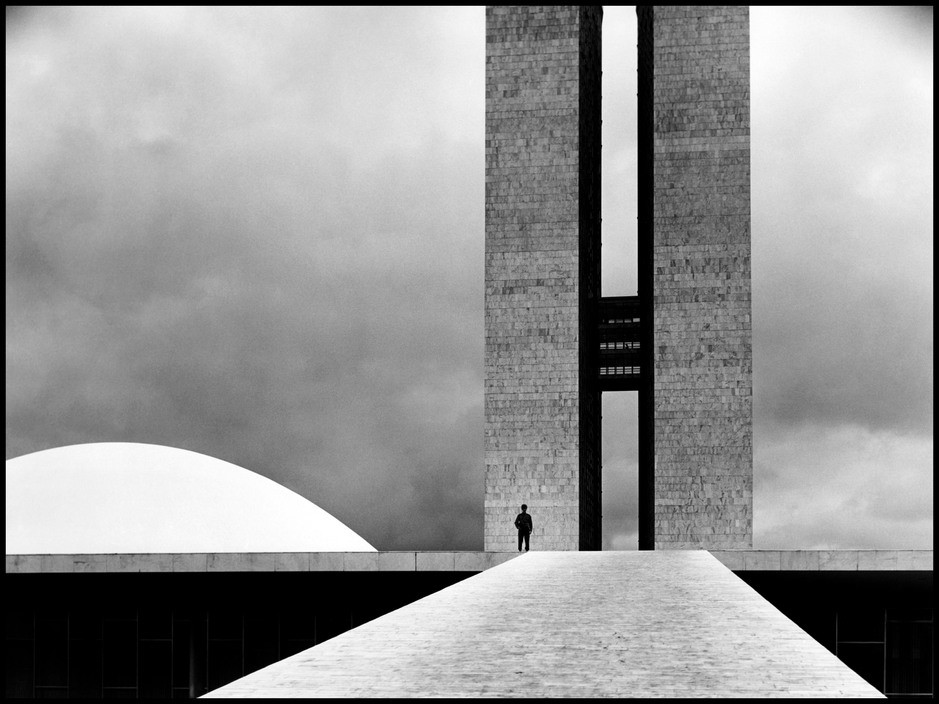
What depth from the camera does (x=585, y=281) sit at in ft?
111

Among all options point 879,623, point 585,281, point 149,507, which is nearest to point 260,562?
point 149,507

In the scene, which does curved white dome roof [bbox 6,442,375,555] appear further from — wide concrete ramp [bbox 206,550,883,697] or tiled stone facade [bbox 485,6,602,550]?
wide concrete ramp [bbox 206,550,883,697]

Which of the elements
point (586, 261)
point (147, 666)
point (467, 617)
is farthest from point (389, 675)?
point (586, 261)

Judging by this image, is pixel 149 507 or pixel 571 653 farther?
pixel 149 507

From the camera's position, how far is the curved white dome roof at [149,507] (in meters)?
22.5

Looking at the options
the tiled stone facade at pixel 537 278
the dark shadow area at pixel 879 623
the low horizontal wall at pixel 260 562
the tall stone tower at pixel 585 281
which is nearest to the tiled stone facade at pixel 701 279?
the tall stone tower at pixel 585 281

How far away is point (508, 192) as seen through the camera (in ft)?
108

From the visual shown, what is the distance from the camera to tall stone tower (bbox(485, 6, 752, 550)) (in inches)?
1243

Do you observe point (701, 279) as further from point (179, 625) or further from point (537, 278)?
point (179, 625)

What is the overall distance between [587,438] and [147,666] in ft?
59.5

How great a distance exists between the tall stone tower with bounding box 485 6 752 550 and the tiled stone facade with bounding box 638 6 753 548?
0.13 feet

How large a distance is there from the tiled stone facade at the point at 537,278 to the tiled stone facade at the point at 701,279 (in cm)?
228

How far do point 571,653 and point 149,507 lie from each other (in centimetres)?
1917

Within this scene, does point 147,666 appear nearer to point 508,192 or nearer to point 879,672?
point 879,672
